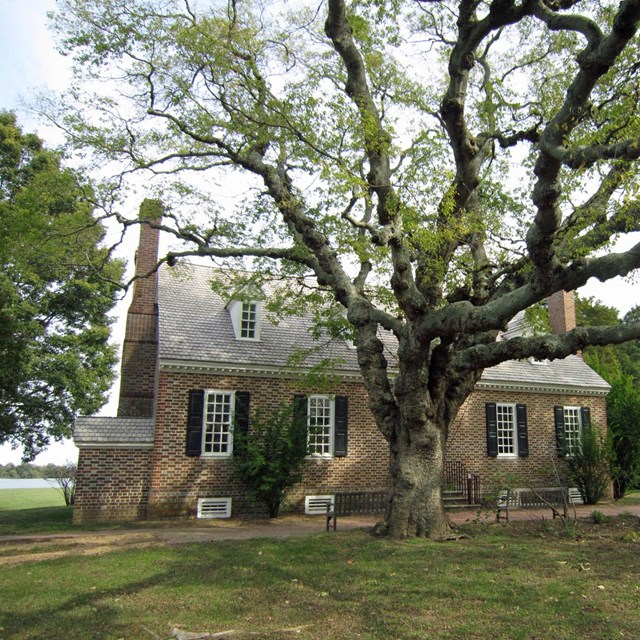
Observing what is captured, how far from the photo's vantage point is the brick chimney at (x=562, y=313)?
22.3m

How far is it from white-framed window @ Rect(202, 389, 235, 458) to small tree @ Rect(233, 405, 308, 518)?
1.59 ft

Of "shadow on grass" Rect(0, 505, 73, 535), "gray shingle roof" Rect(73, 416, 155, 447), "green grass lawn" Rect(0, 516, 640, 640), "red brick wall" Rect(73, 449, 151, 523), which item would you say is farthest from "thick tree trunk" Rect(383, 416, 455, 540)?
"shadow on grass" Rect(0, 505, 73, 535)

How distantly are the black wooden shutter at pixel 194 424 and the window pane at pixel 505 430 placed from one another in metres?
10.2

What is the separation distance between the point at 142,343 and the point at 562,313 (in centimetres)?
1565

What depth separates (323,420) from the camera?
1733cm

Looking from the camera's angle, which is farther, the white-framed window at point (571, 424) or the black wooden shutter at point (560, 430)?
the white-framed window at point (571, 424)

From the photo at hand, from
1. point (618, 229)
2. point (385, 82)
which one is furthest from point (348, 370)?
point (618, 229)

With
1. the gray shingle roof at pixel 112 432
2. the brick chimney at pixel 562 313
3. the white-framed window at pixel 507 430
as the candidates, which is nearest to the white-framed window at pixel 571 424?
the white-framed window at pixel 507 430

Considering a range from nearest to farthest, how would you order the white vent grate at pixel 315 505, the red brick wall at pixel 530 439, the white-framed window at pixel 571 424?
1. the white vent grate at pixel 315 505
2. the red brick wall at pixel 530 439
3. the white-framed window at pixel 571 424

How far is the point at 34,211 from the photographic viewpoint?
462 inches

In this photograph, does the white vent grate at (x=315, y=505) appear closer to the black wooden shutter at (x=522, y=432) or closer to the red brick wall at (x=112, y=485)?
the red brick wall at (x=112, y=485)

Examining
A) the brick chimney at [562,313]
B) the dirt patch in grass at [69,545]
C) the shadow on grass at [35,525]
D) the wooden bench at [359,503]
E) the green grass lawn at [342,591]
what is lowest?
the shadow on grass at [35,525]

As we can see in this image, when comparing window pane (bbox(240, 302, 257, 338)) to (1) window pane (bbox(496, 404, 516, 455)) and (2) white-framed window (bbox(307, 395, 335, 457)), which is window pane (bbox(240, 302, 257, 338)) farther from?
(1) window pane (bbox(496, 404, 516, 455))

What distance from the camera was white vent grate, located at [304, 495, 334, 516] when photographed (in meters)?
16.5
